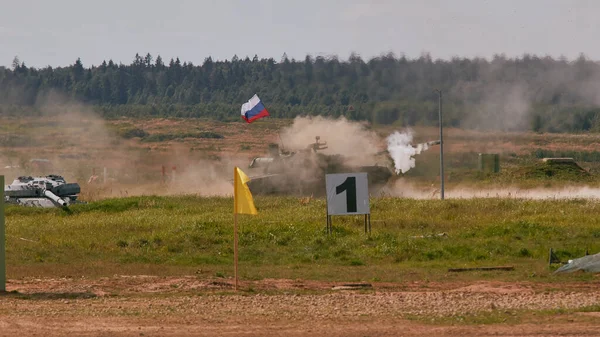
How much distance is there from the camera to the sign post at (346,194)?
29859mm

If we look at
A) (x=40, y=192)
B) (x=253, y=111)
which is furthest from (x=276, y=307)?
(x=40, y=192)

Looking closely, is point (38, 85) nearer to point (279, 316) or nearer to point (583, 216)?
point (583, 216)

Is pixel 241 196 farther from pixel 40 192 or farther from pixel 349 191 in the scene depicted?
pixel 40 192

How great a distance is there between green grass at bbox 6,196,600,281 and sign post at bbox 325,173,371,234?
74 cm

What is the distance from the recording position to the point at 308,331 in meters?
15.4

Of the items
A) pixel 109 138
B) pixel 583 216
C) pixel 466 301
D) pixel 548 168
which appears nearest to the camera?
pixel 466 301

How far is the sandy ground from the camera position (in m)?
15.5

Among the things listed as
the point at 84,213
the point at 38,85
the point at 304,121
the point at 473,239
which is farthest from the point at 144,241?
the point at 38,85

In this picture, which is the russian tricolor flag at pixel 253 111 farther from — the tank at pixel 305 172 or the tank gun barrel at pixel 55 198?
the tank gun barrel at pixel 55 198

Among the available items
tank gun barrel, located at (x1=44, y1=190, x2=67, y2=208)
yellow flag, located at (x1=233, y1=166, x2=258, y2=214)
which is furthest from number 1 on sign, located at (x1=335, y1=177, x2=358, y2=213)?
tank gun barrel, located at (x1=44, y1=190, x2=67, y2=208)

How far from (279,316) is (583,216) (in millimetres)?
19752

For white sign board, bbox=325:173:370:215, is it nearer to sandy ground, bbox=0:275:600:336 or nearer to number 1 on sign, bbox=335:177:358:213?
number 1 on sign, bbox=335:177:358:213

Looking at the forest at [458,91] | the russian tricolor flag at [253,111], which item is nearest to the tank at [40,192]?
the russian tricolor flag at [253,111]

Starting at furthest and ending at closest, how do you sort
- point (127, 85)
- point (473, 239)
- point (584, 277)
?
1. point (127, 85)
2. point (473, 239)
3. point (584, 277)
